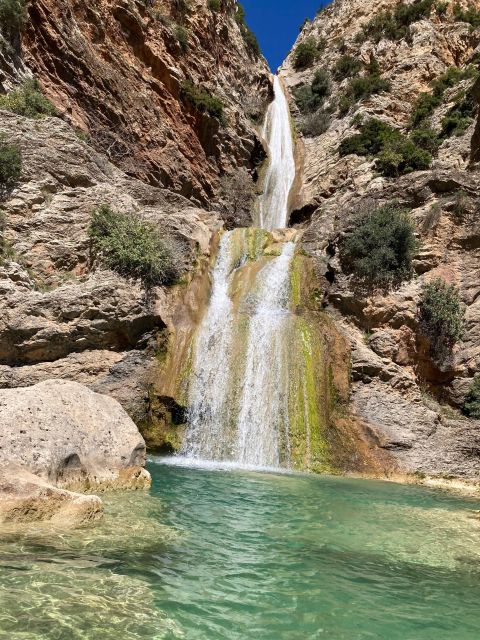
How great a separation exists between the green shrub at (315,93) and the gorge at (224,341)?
4.04m

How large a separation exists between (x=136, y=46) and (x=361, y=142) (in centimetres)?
1373

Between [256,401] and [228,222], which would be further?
[228,222]

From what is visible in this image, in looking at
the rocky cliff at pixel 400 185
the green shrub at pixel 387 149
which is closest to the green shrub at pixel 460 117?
the rocky cliff at pixel 400 185

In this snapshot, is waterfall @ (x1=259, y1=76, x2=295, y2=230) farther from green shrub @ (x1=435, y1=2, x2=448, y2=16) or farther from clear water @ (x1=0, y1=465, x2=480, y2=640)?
clear water @ (x1=0, y1=465, x2=480, y2=640)

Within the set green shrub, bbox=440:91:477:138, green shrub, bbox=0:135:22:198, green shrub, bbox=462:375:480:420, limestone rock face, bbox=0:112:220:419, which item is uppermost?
green shrub, bbox=440:91:477:138

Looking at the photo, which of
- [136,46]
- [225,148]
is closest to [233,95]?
[225,148]

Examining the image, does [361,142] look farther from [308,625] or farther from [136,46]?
[308,625]

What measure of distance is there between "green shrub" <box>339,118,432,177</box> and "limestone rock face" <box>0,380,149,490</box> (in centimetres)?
2112

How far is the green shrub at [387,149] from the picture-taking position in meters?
25.7

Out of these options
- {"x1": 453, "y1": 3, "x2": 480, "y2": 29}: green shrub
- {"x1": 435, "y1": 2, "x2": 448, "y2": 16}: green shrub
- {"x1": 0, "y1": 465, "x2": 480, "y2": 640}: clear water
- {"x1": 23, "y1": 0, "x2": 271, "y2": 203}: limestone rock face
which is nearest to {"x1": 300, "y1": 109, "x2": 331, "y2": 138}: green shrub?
{"x1": 23, "y1": 0, "x2": 271, "y2": 203}: limestone rock face

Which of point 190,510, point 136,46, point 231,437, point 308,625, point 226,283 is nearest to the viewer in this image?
point 308,625

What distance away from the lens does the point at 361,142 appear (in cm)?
3045

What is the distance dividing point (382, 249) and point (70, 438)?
41.6 ft

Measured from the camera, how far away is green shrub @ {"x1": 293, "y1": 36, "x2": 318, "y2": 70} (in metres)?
44.2
